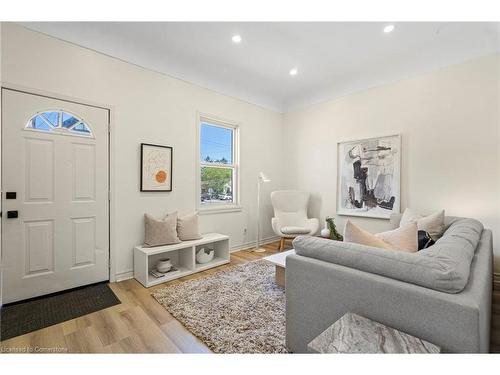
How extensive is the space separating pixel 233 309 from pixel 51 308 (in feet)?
5.41

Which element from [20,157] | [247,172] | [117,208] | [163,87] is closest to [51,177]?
[20,157]

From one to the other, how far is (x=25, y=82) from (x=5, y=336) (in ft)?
7.12

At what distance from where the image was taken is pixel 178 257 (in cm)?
313

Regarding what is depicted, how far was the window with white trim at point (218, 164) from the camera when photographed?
11.9 feet

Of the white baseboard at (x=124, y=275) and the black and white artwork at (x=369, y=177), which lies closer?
the white baseboard at (x=124, y=275)

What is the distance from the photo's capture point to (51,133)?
2293mm

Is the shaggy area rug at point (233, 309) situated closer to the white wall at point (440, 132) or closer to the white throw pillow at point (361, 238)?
the white throw pillow at point (361, 238)

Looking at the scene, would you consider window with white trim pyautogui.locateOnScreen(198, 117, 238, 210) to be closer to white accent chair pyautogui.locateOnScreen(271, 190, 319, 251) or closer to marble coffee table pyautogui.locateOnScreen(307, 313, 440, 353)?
white accent chair pyautogui.locateOnScreen(271, 190, 319, 251)

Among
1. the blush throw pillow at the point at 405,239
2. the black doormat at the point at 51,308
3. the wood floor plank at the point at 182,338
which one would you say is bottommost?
the wood floor plank at the point at 182,338

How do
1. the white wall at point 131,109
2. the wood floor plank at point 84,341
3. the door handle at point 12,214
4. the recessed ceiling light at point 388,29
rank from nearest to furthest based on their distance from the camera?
the wood floor plank at point 84,341 < the door handle at point 12,214 < the white wall at point 131,109 < the recessed ceiling light at point 388,29

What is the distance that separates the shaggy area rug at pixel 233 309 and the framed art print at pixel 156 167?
1.27 meters

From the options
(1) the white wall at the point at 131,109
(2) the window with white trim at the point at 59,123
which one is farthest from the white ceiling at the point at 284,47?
(2) the window with white trim at the point at 59,123

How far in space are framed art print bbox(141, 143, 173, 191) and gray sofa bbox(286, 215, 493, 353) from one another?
7.18 feet

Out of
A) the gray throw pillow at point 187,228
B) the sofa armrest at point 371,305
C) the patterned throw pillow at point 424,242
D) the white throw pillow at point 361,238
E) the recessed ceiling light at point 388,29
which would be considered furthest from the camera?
the gray throw pillow at point 187,228
